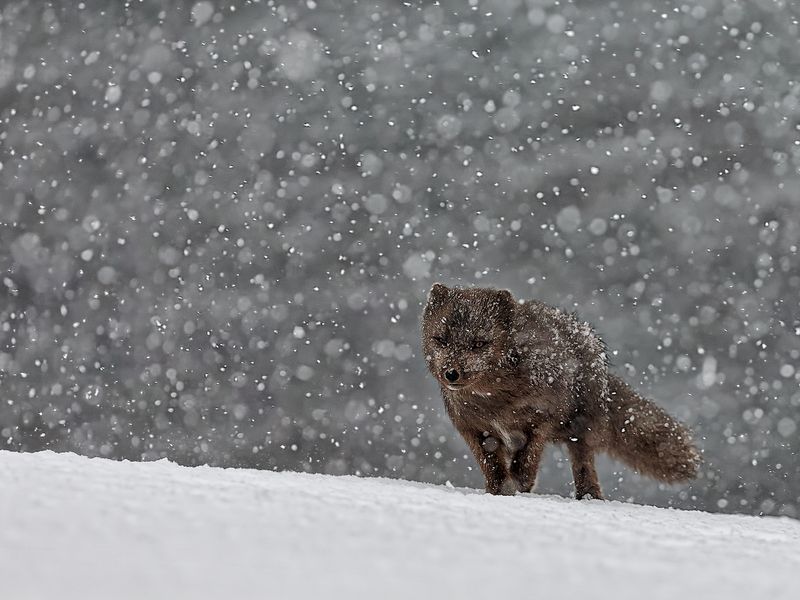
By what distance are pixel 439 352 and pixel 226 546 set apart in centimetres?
246

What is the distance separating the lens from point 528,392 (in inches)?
171

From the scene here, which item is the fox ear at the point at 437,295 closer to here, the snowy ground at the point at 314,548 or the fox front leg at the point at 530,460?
the fox front leg at the point at 530,460

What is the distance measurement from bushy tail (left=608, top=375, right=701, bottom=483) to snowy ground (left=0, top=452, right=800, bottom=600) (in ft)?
6.54

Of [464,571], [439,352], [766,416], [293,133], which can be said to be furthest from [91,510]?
[293,133]

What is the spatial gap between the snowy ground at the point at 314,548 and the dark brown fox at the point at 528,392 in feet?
4.62

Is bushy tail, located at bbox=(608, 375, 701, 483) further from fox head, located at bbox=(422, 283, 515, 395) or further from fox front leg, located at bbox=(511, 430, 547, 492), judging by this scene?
fox head, located at bbox=(422, 283, 515, 395)

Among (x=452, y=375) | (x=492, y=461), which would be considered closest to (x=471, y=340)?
(x=452, y=375)

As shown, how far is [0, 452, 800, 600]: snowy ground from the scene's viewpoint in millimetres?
1672

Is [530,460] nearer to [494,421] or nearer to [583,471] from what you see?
[494,421]

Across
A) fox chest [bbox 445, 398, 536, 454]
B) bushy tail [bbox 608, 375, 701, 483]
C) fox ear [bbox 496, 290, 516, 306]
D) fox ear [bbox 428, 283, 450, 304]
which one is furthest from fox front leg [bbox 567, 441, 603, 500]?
fox ear [bbox 428, 283, 450, 304]

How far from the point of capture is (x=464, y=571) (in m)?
1.86

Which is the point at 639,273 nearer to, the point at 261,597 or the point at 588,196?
the point at 588,196

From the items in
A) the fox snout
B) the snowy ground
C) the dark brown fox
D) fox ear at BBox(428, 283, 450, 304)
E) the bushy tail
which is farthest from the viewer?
the bushy tail

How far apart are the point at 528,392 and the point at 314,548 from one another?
8.28 feet
